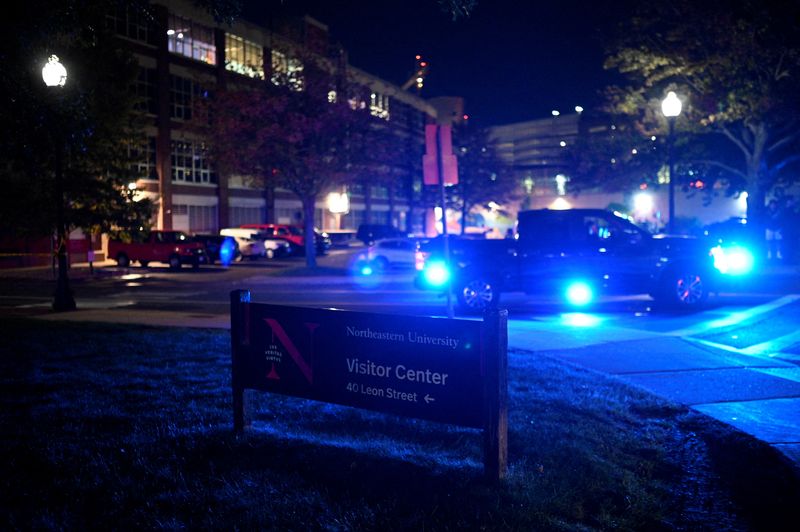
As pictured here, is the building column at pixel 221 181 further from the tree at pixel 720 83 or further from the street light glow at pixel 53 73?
the street light glow at pixel 53 73

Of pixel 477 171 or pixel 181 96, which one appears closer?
pixel 181 96

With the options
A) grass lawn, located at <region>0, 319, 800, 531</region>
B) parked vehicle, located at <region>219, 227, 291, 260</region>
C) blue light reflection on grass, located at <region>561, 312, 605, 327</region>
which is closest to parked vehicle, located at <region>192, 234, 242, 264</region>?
parked vehicle, located at <region>219, 227, 291, 260</region>

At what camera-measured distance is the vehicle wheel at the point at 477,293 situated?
16.5 m

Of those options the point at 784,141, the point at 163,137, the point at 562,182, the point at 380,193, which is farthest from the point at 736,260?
the point at 562,182

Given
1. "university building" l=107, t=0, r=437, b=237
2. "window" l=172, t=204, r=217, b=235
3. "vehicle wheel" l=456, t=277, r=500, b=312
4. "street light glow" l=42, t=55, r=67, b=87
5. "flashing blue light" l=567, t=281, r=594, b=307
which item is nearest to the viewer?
"street light glow" l=42, t=55, r=67, b=87

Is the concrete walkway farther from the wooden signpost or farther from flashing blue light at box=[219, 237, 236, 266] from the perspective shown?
flashing blue light at box=[219, 237, 236, 266]

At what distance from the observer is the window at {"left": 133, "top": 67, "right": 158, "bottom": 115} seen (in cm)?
4725

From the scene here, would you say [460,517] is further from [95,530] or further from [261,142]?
[261,142]

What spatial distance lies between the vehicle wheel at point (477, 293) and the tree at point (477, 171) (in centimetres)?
4924

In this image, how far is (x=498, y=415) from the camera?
5.24 meters

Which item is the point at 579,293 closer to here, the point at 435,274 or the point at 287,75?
the point at 435,274

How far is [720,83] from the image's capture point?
29484mm

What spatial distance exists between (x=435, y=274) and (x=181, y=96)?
38.4 meters

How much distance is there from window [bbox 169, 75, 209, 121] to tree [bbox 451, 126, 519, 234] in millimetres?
23900
